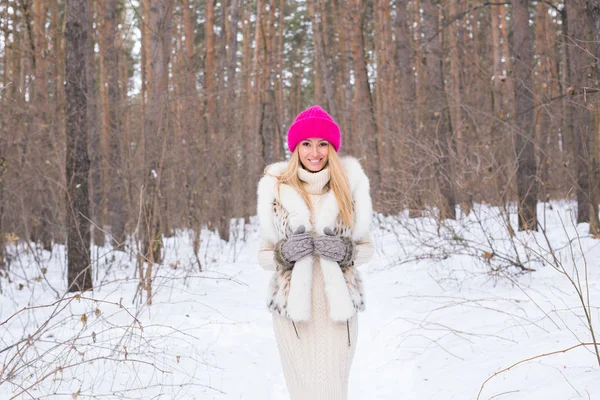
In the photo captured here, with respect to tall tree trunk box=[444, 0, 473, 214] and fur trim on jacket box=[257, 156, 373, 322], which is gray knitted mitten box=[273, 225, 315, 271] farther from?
tall tree trunk box=[444, 0, 473, 214]

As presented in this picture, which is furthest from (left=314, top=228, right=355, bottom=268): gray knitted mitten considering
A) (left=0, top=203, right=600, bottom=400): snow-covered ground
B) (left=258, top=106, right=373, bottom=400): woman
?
(left=0, top=203, right=600, bottom=400): snow-covered ground

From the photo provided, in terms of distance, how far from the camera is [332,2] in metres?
20.8

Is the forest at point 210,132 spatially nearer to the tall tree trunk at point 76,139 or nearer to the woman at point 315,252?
the tall tree trunk at point 76,139

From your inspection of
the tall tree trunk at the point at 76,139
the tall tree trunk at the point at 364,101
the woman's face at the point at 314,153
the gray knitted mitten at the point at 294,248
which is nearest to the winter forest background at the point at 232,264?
the tall tree trunk at the point at 76,139

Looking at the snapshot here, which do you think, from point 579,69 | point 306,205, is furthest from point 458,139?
point 306,205

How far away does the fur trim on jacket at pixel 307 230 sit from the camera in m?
2.48

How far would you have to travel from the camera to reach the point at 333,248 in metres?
2.48

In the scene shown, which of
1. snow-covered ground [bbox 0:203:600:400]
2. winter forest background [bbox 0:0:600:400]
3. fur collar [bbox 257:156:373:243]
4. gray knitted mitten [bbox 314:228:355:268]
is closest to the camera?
gray knitted mitten [bbox 314:228:355:268]

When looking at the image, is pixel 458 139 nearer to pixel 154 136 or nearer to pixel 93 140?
pixel 154 136

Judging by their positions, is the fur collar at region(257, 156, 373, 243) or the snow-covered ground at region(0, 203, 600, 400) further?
the snow-covered ground at region(0, 203, 600, 400)

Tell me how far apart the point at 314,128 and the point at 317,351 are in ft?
3.52

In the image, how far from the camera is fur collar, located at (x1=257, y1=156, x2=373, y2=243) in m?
2.61

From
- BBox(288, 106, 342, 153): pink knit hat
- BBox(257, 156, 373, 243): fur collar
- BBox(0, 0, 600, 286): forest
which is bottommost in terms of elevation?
BBox(257, 156, 373, 243): fur collar

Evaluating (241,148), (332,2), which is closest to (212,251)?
(241,148)
